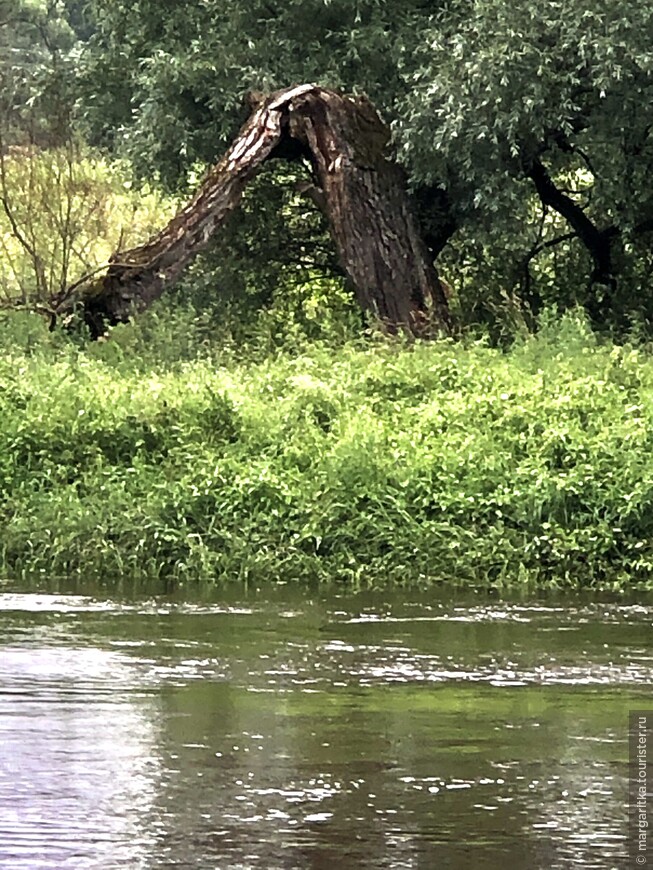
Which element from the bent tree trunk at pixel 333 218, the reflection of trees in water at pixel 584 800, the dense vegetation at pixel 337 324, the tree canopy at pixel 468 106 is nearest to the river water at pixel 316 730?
the reflection of trees in water at pixel 584 800

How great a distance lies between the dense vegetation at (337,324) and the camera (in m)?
8.18

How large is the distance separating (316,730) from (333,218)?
941cm

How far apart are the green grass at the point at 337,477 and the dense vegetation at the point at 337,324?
0.02 meters

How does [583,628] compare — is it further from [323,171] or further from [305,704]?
[323,171]

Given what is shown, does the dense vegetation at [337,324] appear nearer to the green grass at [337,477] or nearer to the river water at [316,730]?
the green grass at [337,477]

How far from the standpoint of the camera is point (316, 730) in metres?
5.09

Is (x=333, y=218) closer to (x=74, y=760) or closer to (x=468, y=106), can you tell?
(x=468, y=106)

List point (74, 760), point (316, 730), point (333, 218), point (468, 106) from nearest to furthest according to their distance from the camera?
point (74, 760)
point (316, 730)
point (468, 106)
point (333, 218)

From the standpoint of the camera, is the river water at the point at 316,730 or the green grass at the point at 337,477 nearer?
the river water at the point at 316,730

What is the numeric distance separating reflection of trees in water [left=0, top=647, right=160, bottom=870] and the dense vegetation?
84.7 inches

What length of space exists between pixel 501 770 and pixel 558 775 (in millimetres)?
175

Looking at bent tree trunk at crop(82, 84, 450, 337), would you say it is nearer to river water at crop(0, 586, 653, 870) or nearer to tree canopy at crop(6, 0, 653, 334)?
tree canopy at crop(6, 0, 653, 334)

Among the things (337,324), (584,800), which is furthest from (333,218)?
(584,800)

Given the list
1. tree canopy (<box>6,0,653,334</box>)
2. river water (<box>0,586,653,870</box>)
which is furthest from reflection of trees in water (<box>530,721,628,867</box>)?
tree canopy (<box>6,0,653,334</box>)
